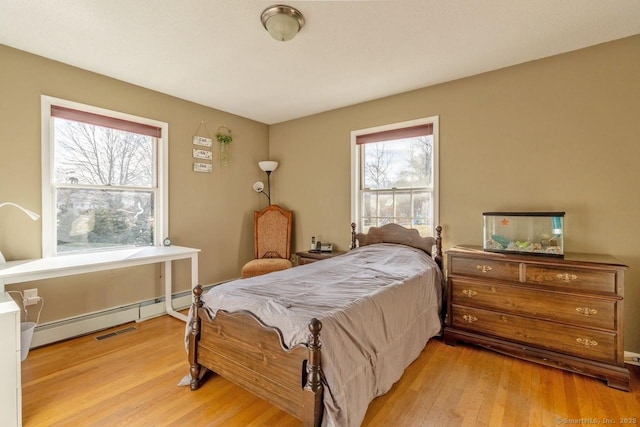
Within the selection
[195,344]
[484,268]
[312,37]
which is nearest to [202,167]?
[312,37]

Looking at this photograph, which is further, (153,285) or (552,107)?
(153,285)

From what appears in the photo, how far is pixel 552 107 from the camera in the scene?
251cm

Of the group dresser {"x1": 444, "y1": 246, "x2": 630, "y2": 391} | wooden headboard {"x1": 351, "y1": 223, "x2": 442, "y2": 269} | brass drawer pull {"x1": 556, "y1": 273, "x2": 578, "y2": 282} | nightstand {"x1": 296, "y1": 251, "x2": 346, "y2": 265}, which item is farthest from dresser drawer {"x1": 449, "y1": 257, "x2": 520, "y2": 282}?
nightstand {"x1": 296, "y1": 251, "x2": 346, "y2": 265}

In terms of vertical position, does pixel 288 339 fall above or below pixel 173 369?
above

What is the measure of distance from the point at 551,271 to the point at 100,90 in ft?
13.9

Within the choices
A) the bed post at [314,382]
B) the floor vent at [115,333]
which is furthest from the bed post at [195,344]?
the floor vent at [115,333]

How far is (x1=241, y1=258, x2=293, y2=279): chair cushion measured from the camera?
355cm

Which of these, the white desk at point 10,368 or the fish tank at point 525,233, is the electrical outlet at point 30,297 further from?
the fish tank at point 525,233

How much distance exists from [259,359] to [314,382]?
0.40m

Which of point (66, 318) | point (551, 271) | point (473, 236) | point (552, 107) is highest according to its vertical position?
point (552, 107)

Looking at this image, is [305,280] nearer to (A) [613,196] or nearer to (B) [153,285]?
(B) [153,285]

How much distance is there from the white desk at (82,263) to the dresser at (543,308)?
2411 millimetres

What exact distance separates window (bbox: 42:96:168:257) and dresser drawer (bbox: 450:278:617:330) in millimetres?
3216

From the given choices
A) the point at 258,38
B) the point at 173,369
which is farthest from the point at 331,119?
the point at 173,369
